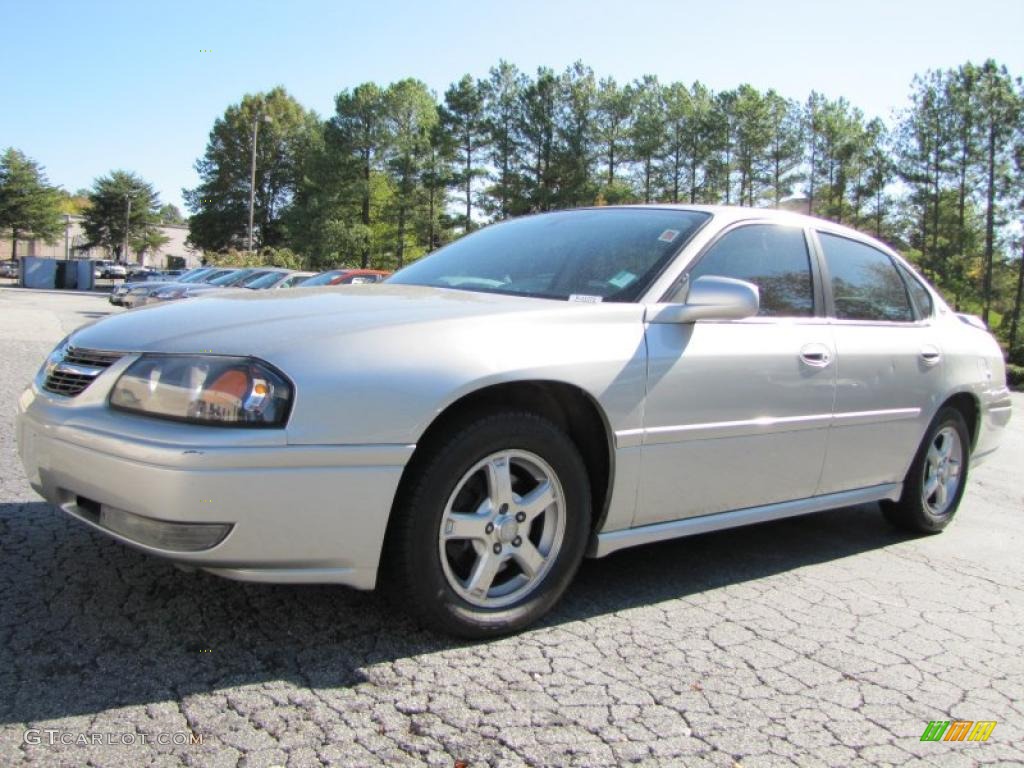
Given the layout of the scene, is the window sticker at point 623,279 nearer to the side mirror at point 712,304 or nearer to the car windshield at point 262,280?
the side mirror at point 712,304

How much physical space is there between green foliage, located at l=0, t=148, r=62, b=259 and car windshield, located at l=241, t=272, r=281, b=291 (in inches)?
1979

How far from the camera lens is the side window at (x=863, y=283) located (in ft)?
13.1

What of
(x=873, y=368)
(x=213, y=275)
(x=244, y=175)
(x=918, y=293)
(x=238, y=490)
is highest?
(x=244, y=175)

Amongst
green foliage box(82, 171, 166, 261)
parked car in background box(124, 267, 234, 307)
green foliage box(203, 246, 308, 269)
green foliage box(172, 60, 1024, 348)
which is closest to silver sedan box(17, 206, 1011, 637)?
parked car in background box(124, 267, 234, 307)

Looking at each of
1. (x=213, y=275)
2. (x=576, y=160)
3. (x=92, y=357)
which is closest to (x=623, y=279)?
(x=92, y=357)

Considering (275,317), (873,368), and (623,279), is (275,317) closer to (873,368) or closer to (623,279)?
(623,279)

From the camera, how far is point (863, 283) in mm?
4172

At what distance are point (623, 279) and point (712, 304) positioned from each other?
15.2 inches

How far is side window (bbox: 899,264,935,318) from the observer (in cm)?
451

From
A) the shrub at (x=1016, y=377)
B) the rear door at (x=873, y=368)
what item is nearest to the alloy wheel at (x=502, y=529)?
the rear door at (x=873, y=368)

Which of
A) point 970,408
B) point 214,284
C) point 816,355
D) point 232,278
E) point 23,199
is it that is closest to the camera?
point 816,355

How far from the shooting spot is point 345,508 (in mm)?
2383

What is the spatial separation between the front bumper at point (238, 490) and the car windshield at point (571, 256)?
1.18 m

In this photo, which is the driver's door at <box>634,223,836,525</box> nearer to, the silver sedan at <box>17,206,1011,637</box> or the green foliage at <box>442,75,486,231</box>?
the silver sedan at <box>17,206,1011,637</box>
